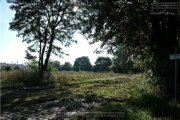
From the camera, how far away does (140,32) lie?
14797mm

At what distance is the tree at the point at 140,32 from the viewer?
448 inches

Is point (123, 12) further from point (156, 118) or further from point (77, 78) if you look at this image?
point (77, 78)

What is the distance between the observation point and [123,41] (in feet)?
49.1

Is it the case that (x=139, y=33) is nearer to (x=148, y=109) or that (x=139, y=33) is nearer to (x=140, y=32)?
(x=140, y=32)

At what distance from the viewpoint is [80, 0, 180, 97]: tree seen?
448 inches

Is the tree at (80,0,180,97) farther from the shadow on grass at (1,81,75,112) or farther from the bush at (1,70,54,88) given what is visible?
the bush at (1,70,54,88)

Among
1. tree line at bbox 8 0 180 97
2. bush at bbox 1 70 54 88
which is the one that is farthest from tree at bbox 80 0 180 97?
bush at bbox 1 70 54 88

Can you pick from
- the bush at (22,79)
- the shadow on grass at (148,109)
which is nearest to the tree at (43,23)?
the bush at (22,79)

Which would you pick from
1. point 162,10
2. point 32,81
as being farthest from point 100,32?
point 32,81

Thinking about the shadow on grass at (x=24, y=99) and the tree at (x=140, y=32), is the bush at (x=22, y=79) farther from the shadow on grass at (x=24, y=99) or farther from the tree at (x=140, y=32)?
the tree at (x=140, y=32)

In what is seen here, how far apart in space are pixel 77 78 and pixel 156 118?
61.9 ft

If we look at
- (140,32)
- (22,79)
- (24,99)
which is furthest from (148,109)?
(22,79)

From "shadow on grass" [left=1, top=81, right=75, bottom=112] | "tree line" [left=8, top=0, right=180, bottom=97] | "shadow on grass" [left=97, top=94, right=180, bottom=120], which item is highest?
"tree line" [left=8, top=0, right=180, bottom=97]

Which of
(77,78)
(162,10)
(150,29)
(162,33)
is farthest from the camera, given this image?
(77,78)
